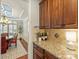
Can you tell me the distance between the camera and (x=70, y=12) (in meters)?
2.28

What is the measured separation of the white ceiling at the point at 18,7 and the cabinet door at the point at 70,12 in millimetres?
1993

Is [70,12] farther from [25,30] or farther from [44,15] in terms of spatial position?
[25,30]

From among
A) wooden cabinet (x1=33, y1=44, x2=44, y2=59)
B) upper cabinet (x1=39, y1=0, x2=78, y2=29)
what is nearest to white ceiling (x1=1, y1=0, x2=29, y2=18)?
upper cabinet (x1=39, y1=0, x2=78, y2=29)

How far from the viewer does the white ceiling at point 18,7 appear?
13.3 feet

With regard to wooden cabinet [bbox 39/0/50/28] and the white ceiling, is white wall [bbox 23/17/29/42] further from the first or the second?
wooden cabinet [bbox 39/0/50/28]

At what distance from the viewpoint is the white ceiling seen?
406 centimetres

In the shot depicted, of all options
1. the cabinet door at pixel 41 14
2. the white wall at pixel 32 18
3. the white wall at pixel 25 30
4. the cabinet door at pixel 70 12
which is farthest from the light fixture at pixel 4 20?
the cabinet door at pixel 70 12

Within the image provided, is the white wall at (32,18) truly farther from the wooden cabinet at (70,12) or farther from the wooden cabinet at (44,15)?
the wooden cabinet at (70,12)

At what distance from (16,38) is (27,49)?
2.08 feet

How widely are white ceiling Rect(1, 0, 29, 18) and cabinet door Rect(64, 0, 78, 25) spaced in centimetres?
199

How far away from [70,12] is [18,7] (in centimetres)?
224

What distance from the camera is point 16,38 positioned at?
4074 millimetres

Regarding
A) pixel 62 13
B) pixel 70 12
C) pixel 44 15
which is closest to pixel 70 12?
pixel 70 12

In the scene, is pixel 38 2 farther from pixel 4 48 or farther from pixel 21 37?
pixel 4 48
